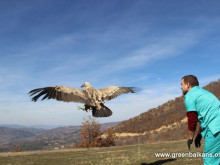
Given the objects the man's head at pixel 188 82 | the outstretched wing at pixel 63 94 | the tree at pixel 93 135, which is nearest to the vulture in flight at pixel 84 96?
the outstretched wing at pixel 63 94

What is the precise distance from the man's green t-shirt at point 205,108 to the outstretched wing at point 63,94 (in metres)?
5.94

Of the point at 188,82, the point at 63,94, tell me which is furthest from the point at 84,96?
the point at 188,82

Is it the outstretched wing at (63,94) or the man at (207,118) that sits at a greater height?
the outstretched wing at (63,94)

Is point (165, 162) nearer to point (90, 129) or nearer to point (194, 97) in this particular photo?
point (194, 97)

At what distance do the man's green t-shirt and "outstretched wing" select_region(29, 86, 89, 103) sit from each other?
594cm

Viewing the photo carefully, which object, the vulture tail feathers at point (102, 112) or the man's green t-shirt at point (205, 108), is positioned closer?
the man's green t-shirt at point (205, 108)

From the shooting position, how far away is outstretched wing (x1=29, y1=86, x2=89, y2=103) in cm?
1017

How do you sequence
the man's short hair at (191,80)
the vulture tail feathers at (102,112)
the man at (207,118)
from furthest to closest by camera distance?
1. the vulture tail feathers at (102,112)
2. the man's short hair at (191,80)
3. the man at (207,118)

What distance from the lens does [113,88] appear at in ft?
37.0

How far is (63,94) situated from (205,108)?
269 inches

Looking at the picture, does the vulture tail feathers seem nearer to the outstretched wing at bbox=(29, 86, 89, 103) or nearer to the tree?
the outstretched wing at bbox=(29, 86, 89, 103)

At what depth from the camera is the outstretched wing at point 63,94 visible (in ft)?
33.4

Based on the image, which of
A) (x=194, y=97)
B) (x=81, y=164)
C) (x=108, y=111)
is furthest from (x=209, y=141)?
(x=81, y=164)

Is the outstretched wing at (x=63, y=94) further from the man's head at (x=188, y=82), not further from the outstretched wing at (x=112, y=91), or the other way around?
the man's head at (x=188, y=82)
